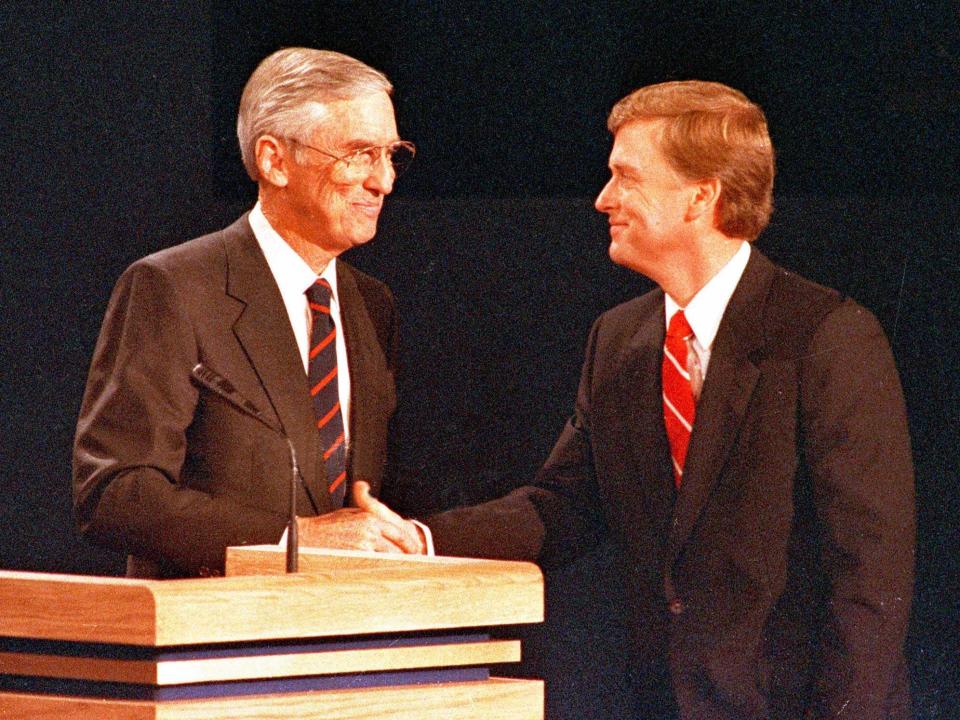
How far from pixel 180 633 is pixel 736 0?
216 centimetres

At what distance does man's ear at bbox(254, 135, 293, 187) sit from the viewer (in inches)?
138

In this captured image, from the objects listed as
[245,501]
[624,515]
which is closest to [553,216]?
[624,515]

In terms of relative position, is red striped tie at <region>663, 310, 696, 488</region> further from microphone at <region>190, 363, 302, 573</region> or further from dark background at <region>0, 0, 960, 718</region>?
microphone at <region>190, 363, 302, 573</region>

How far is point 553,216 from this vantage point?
3752mm

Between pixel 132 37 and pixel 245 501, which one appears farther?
pixel 132 37

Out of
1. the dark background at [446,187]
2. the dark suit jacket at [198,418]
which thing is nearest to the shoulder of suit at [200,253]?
the dark suit jacket at [198,418]

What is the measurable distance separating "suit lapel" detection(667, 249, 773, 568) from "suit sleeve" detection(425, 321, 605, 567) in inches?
14.0

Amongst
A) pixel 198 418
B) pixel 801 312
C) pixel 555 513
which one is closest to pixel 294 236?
pixel 198 418

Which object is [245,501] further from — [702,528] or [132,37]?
[132,37]

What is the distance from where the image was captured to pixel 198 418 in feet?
11.0

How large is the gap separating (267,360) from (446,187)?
72 cm

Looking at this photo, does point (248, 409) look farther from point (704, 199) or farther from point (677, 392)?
point (704, 199)

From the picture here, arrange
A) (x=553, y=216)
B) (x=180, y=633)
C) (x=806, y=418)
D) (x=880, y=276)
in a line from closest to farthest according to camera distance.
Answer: (x=180, y=633) → (x=806, y=418) → (x=880, y=276) → (x=553, y=216)

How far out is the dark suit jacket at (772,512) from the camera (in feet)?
10.2
